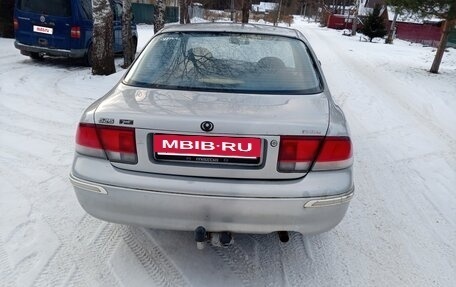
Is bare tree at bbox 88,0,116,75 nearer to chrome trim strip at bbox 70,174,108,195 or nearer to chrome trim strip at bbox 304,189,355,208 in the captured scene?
chrome trim strip at bbox 70,174,108,195

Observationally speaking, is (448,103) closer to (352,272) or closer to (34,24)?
(352,272)

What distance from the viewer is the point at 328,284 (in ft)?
8.45

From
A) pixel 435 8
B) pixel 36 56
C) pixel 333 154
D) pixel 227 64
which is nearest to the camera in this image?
pixel 333 154

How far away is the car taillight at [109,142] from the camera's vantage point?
7.48 feet

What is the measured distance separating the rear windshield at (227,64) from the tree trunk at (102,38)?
5.45 metres

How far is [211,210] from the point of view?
223 centimetres

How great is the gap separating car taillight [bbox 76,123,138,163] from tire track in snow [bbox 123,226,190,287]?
788 mm

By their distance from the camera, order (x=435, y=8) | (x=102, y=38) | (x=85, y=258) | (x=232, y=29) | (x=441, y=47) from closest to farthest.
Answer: (x=85, y=258), (x=232, y=29), (x=102, y=38), (x=435, y=8), (x=441, y=47)

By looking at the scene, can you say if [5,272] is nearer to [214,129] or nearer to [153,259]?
[153,259]

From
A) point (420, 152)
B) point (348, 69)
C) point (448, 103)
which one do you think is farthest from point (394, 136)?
point (348, 69)

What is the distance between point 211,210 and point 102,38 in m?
7.07

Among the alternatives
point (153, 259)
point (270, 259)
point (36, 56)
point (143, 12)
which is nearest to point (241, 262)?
point (270, 259)

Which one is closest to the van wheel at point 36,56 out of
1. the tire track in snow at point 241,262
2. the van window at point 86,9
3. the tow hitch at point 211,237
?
the van window at point 86,9

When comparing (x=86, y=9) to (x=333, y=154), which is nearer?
(x=333, y=154)
